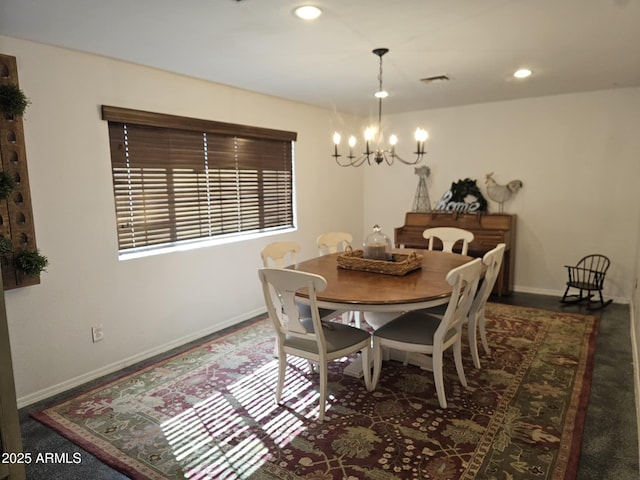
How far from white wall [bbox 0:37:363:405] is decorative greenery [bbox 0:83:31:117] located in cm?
13

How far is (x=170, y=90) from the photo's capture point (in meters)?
3.39

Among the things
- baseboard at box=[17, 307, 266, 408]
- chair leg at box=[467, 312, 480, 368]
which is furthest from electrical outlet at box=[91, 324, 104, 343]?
chair leg at box=[467, 312, 480, 368]

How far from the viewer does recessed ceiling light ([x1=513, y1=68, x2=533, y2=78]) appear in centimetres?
348

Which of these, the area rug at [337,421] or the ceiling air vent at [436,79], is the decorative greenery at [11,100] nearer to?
the area rug at [337,421]

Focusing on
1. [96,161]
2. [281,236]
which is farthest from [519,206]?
[96,161]

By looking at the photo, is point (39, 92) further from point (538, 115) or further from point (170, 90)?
point (538, 115)

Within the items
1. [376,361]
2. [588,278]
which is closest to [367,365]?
[376,361]

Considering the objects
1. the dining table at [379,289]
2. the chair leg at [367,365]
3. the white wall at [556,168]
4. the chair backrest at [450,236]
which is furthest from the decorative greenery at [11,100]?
the white wall at [556,168]

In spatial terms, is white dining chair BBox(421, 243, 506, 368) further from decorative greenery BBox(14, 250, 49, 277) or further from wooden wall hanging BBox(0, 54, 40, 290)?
wooden wall hanging BBox(0, 54, 40, 290)

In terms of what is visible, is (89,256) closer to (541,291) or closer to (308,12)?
(308,12)

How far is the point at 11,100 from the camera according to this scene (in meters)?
2.40

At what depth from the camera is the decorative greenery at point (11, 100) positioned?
238 centimetres

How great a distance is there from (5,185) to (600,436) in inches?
139

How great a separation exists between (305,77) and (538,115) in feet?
9.44
